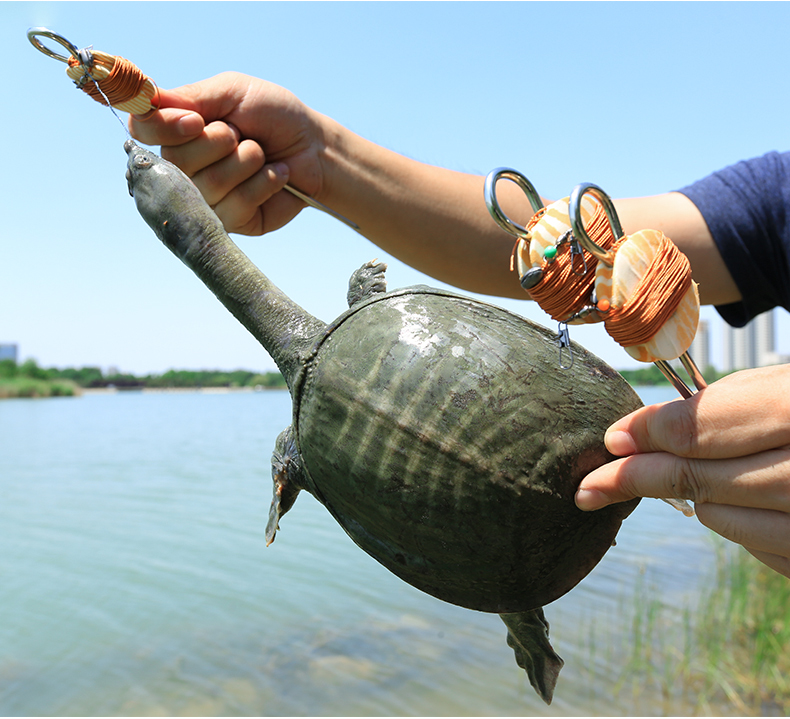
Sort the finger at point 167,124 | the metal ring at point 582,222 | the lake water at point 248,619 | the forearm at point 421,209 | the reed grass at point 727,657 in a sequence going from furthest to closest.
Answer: the lake water at point 248,619, the reed grass at point 727,657, the forearm at point 421,209, the finger at point 167,124, the metal ring at point 582,222

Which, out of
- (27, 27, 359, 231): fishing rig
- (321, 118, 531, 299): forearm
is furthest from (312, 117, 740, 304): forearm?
(27, 27, 359, 231): fishing rig

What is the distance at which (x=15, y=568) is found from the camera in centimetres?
848

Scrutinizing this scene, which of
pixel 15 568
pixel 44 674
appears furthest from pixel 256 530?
pixel 44 674

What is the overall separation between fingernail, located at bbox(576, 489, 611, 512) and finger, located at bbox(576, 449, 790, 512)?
23 millimetres

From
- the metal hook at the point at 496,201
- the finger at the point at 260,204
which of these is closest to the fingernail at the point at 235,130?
the finger at the point at 260,204

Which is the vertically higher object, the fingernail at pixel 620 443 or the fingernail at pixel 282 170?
the fingernail at pixel 282 170

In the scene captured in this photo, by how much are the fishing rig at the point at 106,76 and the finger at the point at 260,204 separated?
40cm

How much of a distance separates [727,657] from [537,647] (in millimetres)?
5055

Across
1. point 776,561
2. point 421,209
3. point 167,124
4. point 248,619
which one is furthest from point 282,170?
point 248,619

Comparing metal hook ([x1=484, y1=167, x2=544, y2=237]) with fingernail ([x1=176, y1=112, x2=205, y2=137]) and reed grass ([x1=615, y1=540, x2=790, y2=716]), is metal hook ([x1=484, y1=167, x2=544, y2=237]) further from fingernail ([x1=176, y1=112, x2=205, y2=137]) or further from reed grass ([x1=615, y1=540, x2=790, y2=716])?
reed grass ([x1=615, y1=540, x2=790, y2=716])

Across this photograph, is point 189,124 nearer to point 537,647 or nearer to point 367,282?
point 367,282

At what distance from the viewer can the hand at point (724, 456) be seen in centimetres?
84

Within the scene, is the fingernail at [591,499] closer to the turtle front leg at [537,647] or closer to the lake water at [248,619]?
the turtle front leg at [537,647]

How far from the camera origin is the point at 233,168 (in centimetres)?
180
